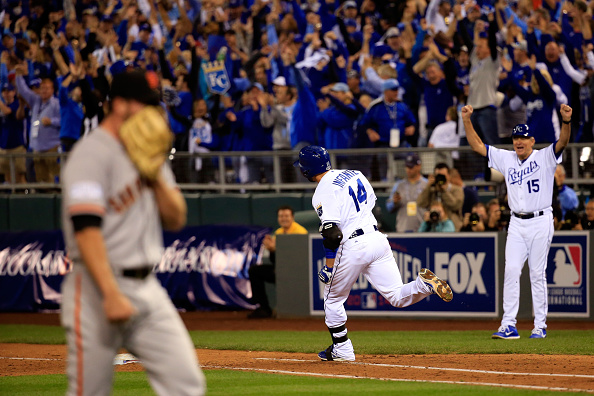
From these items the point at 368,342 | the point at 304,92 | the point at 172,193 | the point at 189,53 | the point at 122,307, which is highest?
the point at 189,53

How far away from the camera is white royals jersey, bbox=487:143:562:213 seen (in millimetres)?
10828

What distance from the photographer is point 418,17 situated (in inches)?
755

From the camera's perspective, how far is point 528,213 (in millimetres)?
10883

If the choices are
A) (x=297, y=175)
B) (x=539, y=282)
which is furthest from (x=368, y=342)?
(x=297, y=175)

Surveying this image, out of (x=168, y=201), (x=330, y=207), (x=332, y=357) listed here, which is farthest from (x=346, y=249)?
(x=168, y=201)

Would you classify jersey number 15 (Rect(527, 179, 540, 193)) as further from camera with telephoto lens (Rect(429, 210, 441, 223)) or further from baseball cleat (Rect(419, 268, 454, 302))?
camera with telephoto lens (Rect(429, 210, 441, 223))

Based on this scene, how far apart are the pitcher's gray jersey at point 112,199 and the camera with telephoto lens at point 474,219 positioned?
A: 34.7 feet

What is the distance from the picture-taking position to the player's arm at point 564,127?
33.7ft

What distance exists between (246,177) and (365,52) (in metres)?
3.56

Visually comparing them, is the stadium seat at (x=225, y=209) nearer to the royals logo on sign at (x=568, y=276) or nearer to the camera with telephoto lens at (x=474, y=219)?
the camera with telephoto lens at (x=474, y=219)

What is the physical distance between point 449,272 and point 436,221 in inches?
35.5

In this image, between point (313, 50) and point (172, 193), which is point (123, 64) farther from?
point (172, 193)

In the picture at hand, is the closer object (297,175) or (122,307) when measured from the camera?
(122,307)

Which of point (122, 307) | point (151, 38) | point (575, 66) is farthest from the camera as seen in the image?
point (151, 38)
